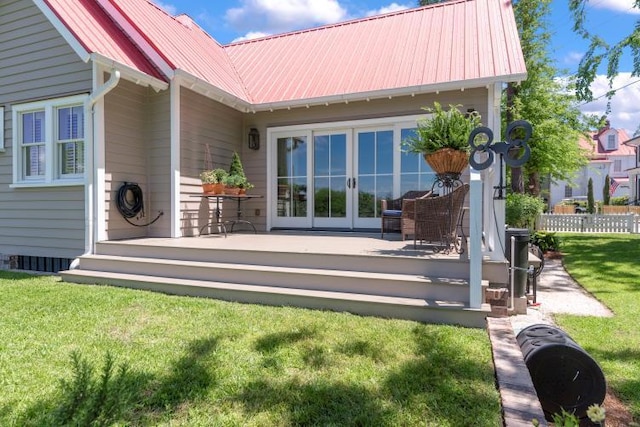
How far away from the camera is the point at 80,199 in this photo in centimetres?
548

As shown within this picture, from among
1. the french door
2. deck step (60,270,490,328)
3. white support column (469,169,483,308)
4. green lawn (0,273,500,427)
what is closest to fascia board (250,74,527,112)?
the french door

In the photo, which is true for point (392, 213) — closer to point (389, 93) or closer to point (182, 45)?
point (389, 93)

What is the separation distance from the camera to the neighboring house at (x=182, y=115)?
5.42 m

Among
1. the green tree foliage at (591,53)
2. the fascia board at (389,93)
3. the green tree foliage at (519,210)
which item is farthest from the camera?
the green tree foliage at (591,53)

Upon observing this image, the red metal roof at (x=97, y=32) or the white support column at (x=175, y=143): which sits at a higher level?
the red metal roof at (x=97, y=32)

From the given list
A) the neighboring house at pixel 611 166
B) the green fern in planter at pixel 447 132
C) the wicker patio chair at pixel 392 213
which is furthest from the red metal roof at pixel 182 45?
the neighboring house at pixel 611 166

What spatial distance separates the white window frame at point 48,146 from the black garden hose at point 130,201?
21.7 inches

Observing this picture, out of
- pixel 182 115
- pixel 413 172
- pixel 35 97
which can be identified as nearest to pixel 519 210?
pixel 413 172

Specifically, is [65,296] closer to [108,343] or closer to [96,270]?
[96,270]

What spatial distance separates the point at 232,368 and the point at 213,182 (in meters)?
3.99

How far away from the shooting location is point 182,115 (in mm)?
5895

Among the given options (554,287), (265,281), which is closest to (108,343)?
(265,281)

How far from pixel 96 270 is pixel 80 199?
1.15 metres

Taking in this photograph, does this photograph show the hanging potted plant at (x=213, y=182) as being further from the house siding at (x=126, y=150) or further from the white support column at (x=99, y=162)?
the white support column at (x=99, y=162)
